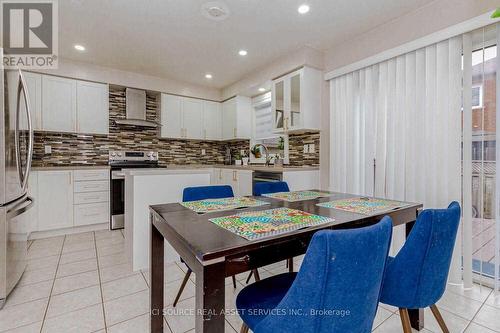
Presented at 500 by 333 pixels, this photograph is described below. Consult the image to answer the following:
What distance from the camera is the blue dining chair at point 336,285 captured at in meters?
→ 0.69

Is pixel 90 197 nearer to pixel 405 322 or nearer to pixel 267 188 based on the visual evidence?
pixel 267 188

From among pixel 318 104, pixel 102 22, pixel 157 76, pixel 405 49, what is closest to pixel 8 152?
pixel 102 22

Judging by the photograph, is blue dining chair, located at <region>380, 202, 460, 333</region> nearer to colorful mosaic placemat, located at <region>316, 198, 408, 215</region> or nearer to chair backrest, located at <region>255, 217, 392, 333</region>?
colorful mosaic placemat, located at <region>316, 198, 408, 215</region>

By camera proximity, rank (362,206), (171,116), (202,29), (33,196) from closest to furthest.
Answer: (362,206) < (202,29) < (33,196) < (171,116)

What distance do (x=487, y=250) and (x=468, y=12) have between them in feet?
6.18

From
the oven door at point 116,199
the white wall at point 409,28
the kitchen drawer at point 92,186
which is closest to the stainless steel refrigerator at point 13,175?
the kitchen drawer at point 92,186

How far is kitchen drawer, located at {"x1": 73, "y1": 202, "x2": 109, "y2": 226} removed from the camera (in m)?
3.36

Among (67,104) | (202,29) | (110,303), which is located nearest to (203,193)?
(110,303)

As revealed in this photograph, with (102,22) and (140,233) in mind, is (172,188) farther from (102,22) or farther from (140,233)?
(102,22)

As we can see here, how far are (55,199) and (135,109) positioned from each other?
A: 1735 millimetres

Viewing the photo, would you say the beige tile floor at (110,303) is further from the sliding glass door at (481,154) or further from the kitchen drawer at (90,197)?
the kitchen drawer at (90,197)

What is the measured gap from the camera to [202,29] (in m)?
2.63

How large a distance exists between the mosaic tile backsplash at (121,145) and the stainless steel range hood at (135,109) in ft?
0.58

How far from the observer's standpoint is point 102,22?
2512 millimetres
